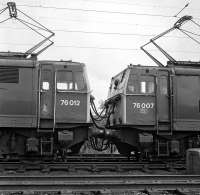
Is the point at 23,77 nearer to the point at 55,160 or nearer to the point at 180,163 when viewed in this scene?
the point at 55,160

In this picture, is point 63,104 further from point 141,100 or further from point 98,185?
point 98,185

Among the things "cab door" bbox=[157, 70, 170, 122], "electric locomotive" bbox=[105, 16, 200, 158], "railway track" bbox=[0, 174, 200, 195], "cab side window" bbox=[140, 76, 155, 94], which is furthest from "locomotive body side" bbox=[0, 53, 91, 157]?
"railway track" bbox=[0, 174, 200, 195]

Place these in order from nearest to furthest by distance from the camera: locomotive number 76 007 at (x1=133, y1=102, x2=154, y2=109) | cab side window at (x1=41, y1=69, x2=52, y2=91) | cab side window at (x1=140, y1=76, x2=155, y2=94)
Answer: cab side window at (x1=41, y1=69, x2=52, y2=91)
locomotive number 76 007 at (x1=133, y1=102, x2=154, y2=109)
cab side window at (x1=140, y1=76, x2=155, y2=94)

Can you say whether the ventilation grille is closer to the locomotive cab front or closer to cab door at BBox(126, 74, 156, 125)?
the locomotive cab front

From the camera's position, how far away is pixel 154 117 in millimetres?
15039

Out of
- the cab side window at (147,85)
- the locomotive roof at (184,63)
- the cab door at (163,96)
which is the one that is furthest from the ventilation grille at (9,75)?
the locomotive roof at (184,63)

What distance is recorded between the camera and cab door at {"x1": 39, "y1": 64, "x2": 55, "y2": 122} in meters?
14.2

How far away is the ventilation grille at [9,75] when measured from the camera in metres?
14.1

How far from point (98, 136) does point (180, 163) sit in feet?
10.9

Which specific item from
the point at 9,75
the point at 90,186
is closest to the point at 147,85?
the point at 9,75

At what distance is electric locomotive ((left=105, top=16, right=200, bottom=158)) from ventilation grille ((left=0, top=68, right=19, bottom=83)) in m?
4.06

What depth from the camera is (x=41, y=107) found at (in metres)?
14.2

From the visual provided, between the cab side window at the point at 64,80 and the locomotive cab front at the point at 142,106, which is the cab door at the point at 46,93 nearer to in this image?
the cab side window at the point at 64,80

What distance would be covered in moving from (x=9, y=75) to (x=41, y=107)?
5.37 ft
